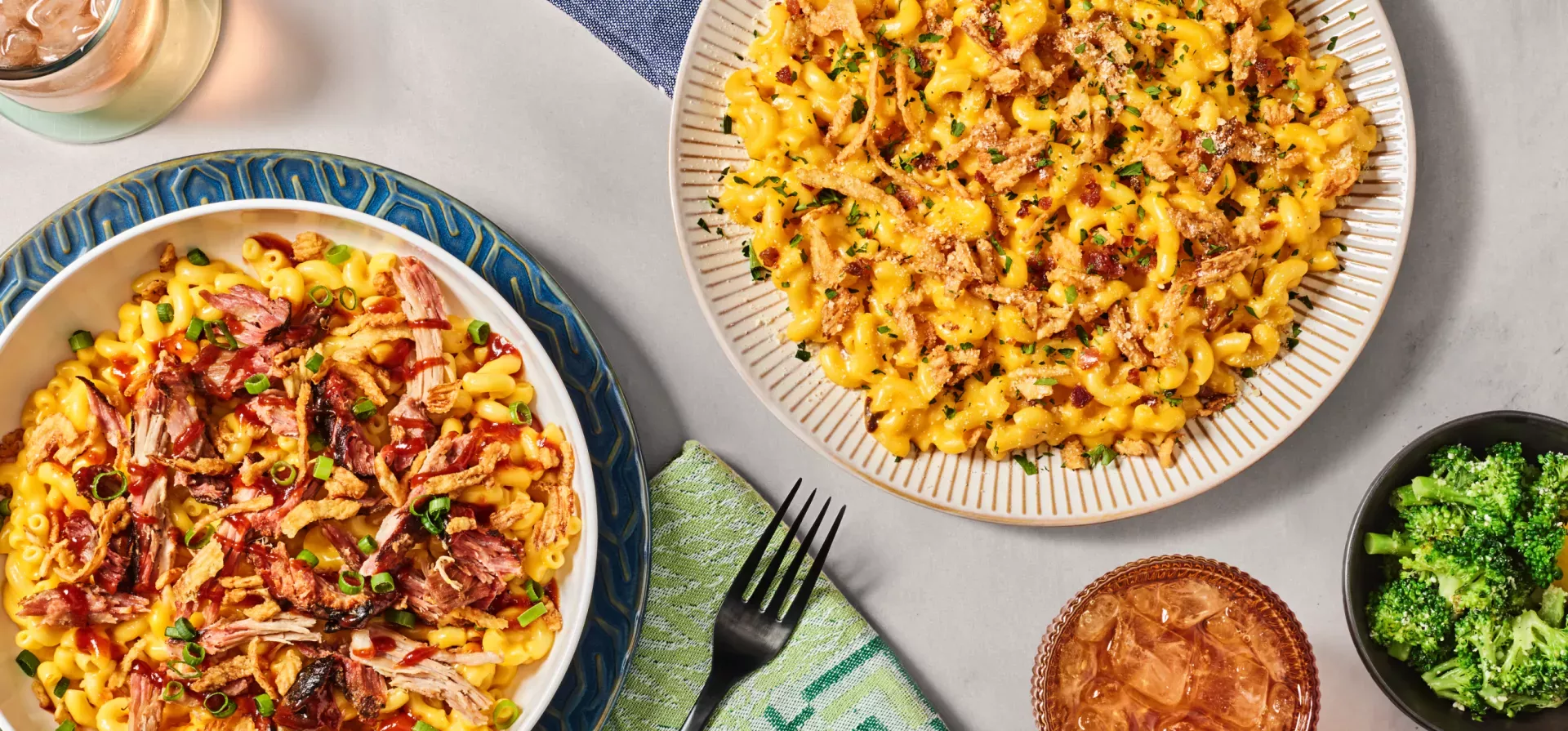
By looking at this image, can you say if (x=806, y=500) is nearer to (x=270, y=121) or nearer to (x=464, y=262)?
(x=464, y=262)

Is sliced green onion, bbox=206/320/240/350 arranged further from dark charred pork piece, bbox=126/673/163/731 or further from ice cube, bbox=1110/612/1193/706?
ice cube, bbox=1110/612/1193/706

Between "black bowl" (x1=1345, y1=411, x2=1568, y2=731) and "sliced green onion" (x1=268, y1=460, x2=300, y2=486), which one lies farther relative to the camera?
"black bowl" (x1=1345, y1=411, x2=1568, y2=731)

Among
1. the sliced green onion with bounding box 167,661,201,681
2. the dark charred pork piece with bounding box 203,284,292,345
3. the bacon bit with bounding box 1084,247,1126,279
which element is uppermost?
the dark charred pork piece with bounding box 203,284,292,345

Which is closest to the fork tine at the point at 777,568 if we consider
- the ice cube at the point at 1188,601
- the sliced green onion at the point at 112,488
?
the ice cube at the point at 1188,601

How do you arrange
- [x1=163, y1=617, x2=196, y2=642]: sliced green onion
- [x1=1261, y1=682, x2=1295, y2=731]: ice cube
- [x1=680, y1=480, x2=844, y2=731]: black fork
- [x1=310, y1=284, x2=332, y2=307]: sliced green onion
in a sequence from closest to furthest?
[x1=163, y1=617, x2=196, y2=642]: sliced green onion
[x1=310, y1=284, x2=332, y2=307]: sliced green onion
[x1=1261, y1=682, x2=1295, y2=731]: ice cube
[x1=680, y1=480, x2=844, y2=731]: black fork

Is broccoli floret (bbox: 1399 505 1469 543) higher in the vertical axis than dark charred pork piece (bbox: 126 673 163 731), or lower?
lower

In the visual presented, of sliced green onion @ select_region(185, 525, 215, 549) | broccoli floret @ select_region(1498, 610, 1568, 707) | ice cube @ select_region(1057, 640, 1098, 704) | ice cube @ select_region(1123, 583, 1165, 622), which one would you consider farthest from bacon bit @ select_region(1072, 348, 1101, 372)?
sliced green onion @ select_region(185, 525, 215, 549)
